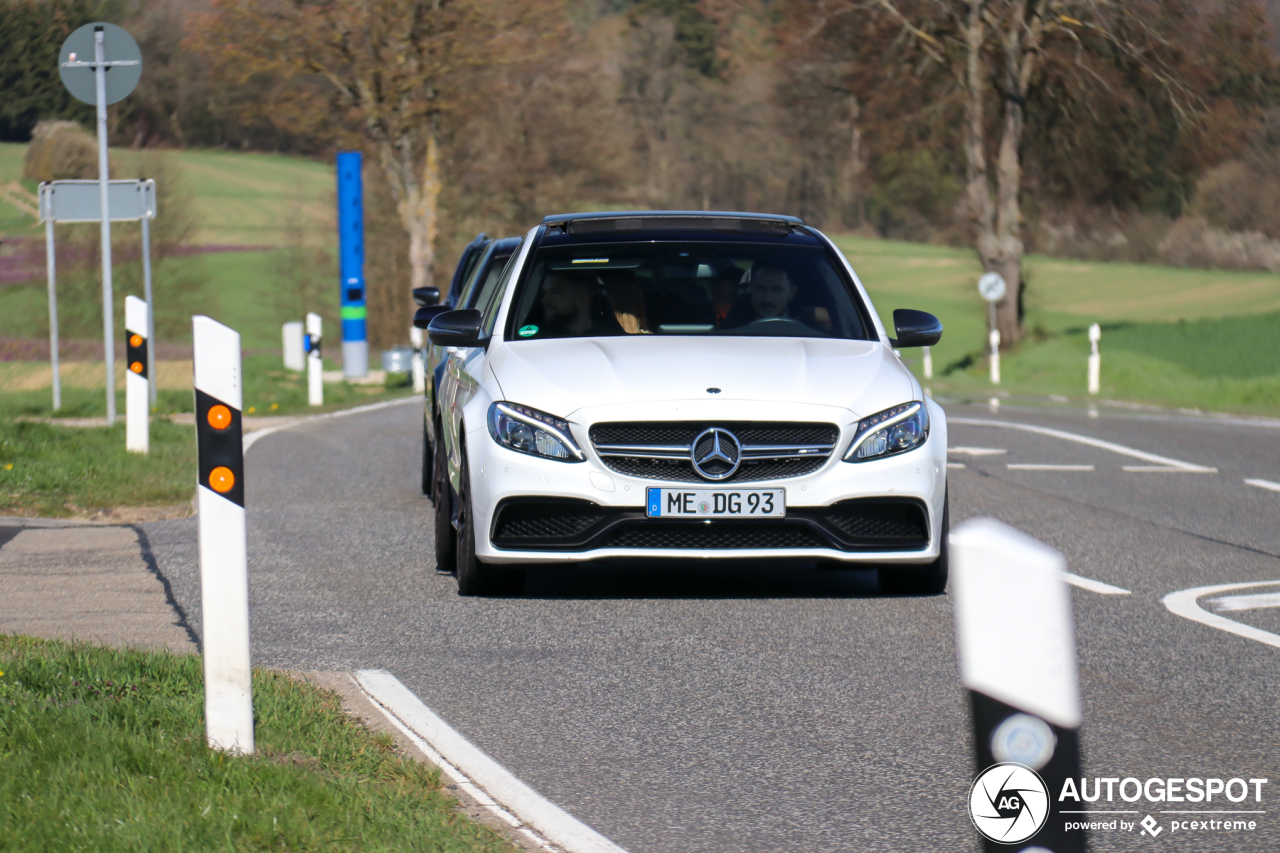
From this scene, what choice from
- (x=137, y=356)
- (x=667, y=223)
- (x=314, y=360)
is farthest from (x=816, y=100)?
(x=667, y=223)

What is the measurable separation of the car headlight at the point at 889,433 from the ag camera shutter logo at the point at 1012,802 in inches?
185

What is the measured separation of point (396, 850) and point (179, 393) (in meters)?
20.4

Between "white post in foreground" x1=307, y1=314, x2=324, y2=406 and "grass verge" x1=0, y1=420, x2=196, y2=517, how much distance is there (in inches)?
293

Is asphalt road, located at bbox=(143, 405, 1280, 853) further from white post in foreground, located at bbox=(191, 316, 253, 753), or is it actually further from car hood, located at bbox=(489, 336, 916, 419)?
car hood, located at bbox=(489, 336, 916, 419)

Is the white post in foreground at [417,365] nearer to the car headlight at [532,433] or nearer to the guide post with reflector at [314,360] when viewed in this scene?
the guide post with reflector at [314,360]

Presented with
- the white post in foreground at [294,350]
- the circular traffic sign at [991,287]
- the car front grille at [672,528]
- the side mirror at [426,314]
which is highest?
the side mirror at [426,314]

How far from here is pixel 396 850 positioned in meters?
3.87

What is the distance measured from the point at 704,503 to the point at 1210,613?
221cm

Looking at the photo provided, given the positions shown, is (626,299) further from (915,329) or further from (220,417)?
(220,417)

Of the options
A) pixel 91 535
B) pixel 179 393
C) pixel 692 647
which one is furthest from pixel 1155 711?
pixel 179 393

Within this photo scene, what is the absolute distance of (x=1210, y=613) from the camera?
23.8 feet

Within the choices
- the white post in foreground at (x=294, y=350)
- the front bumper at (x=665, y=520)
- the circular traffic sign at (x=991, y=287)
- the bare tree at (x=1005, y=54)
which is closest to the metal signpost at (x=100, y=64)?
the front bumper at (x=665, y=520)

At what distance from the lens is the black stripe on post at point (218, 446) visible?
453 cm

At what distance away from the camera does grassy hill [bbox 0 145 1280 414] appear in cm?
3553
